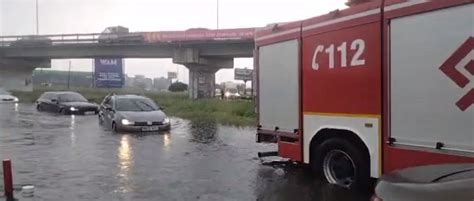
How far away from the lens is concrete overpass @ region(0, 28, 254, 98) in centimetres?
5056

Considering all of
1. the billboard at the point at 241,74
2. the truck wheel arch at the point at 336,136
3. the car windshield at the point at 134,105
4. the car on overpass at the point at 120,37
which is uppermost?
the car on overpass at the point at 120,37

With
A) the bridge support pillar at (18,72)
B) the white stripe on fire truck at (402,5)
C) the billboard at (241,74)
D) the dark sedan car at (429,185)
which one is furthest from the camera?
the bridge support pillar at (18,72)

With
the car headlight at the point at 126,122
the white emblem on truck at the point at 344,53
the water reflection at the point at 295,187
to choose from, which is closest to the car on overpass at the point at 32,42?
the car headlight at the point at 126,122

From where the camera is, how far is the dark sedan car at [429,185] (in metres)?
3.03

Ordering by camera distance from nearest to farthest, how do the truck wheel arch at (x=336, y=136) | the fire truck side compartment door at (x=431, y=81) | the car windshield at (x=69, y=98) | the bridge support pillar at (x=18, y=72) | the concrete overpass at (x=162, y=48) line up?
the fire truck side compartment door at (x=431, y=81) → the truck wheel arch at (x=336, y=136) → the car windshield at (x=69, y=98) → the concrete overpass at (x=162, y=48) → the bridge support pillar at (x=18, y=72)

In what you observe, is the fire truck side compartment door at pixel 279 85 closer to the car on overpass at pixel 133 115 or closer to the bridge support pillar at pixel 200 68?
the car on overpass at pixel 133 115

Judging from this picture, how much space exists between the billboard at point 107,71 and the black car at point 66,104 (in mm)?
22502

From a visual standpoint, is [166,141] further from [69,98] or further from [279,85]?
[69,98]

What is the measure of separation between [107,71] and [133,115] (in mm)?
40791

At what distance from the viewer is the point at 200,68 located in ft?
181

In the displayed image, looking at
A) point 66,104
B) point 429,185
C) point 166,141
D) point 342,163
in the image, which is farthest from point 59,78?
point 429,185

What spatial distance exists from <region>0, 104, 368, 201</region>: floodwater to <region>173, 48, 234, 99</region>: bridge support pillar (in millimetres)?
35804

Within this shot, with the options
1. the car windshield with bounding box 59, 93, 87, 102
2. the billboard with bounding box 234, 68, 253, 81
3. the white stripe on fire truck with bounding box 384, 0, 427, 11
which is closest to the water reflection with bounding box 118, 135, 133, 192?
the white stripe on fire truck with bounding box 384, 0, 427, 11

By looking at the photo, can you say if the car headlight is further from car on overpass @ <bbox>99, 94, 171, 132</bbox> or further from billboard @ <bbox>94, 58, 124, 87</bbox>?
billboard @ <bbox>94, 58, 124, 87</bbox>
